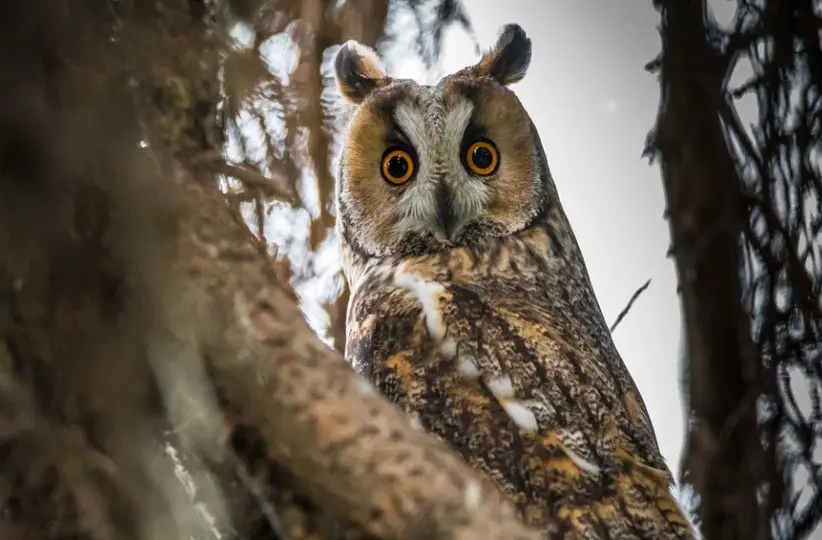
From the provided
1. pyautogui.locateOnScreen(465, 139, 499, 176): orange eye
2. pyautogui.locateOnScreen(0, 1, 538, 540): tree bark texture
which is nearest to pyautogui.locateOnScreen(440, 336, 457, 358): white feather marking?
pyautogui.locateOnScreen(465, 139, 499, 176): orange eye

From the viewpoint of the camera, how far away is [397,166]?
2.05m

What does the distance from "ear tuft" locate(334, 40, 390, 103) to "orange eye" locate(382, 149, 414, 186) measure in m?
0.19

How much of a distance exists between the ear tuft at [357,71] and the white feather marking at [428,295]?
1.57 feet

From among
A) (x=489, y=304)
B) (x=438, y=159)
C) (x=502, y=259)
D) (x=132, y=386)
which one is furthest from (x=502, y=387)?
(x=132, y=386)

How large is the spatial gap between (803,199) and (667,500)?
96cm

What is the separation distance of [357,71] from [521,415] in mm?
989

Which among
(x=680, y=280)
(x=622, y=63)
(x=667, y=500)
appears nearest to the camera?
(x=667, y=500)

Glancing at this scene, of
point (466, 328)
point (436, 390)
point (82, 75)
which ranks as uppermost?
point (82, 75)

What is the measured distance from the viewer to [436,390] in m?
1.55

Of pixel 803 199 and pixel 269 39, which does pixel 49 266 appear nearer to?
pixel 269 39

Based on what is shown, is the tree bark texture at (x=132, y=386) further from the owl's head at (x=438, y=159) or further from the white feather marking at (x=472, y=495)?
the owl's head at (x=438, y=159)

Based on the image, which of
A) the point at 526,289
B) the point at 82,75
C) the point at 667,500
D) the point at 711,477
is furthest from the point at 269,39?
the point at 711,477

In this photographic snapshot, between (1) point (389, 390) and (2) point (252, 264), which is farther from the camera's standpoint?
(1) point (389, 390)

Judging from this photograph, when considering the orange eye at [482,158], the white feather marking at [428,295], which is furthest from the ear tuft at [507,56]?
the white feather marking at [428,295]
